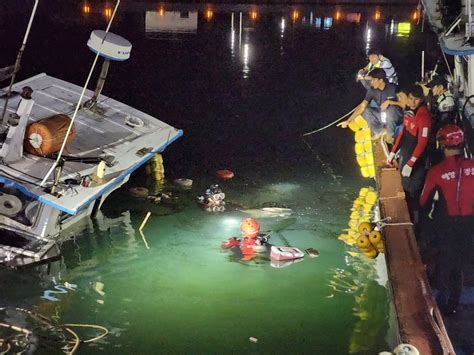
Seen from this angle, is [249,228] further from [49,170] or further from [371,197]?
[371,197]

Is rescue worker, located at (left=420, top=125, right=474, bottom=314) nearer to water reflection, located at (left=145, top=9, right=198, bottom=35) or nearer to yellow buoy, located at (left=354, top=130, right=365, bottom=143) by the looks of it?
yellow buoy, located at (left=354, top=130, right=365, bottom=143)

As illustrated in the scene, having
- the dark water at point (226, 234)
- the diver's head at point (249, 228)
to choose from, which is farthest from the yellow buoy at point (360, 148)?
the diver's head at point (249, 228)

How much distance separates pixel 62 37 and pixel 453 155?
25660 mm

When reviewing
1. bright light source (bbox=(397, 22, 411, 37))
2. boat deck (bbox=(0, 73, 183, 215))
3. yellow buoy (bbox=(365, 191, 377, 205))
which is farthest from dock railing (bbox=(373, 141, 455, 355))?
bright light source (bbox=(397, 22, 411, 37))

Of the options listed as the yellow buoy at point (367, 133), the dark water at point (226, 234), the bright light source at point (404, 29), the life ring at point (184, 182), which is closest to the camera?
the dark water at point (226, 234)

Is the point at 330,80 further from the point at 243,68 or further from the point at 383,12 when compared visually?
the point at 383,12

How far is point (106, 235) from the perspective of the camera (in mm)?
11398

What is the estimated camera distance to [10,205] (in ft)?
33.4

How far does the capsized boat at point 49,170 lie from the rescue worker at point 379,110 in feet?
14.3

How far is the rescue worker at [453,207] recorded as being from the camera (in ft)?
30.4

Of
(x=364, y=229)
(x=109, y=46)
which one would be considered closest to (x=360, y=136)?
(x=364, y=229)

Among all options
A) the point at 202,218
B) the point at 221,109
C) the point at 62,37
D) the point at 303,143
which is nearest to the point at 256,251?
the point at 202,218

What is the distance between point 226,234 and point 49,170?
3041 mm

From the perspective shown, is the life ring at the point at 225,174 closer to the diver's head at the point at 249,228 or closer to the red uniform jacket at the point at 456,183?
the diver's head at the point at 249,228
